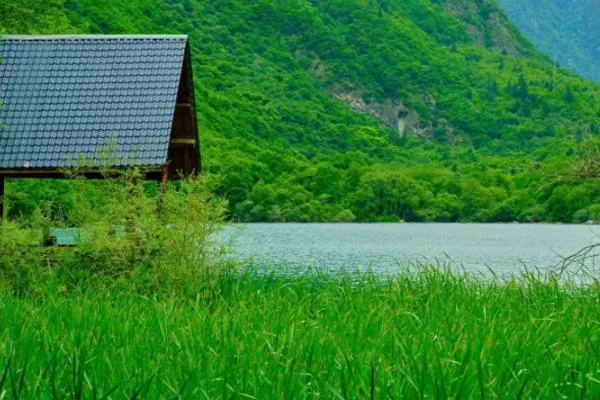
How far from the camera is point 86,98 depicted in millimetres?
15914

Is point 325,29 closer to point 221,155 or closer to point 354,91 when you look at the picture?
point 354,91

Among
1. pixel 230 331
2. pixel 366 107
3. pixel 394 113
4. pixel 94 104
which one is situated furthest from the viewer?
pixel 394 113

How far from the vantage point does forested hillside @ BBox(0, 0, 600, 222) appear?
9219 cm

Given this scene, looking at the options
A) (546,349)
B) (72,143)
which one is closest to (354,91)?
(72,143)

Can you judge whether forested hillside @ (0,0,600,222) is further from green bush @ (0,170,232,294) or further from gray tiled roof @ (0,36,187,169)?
green bush @ (0,170,232,294)

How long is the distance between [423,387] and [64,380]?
1.58 meters

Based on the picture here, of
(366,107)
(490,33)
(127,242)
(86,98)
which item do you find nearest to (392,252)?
(86,98)

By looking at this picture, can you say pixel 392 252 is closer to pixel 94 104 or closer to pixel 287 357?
pixel 94 104

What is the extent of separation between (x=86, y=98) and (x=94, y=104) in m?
0.29

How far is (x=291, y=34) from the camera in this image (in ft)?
504

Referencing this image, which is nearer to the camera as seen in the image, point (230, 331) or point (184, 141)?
point (230, 331)

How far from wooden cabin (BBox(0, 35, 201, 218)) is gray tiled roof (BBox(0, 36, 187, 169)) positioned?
0.02 metres

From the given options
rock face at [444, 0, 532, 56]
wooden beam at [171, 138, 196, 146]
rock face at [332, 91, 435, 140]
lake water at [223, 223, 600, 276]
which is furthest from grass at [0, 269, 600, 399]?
rock face at [444, 0, 532, 56]

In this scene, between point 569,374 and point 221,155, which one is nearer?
point 569,374
